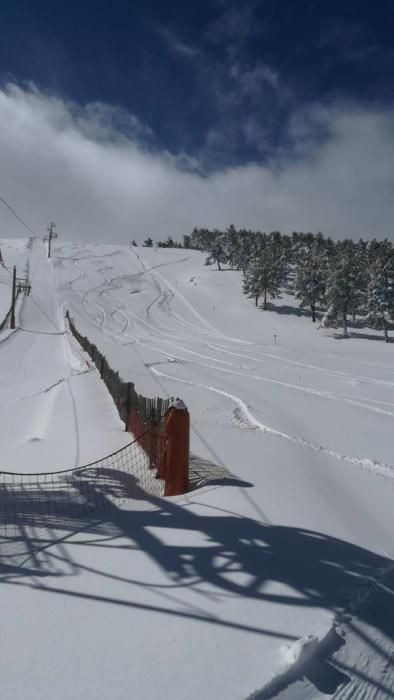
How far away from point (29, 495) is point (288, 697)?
15.6 ft

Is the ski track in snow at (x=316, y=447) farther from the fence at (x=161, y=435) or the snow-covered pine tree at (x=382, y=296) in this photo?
the snow-covered pine tree at (x=382, y=296)

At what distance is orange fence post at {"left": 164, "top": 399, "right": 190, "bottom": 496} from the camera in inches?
235

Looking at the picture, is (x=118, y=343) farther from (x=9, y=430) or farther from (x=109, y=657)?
(x=109, y=657)

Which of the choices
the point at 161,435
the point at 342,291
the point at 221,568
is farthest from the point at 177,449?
the point at 342,291

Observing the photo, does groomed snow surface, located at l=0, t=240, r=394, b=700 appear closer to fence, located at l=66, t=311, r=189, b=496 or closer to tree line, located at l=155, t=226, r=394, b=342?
fence, located at l=66, t=311, r=189, b=496

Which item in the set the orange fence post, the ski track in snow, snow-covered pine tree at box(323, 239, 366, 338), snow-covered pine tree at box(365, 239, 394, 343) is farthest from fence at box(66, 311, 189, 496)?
snow-covered pine tree at box(365, 239, 394, 343)

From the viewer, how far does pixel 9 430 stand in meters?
11.8

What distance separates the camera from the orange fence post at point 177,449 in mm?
5965

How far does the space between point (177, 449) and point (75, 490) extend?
5.84ft

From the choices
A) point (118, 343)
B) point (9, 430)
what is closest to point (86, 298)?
point (118, 343)

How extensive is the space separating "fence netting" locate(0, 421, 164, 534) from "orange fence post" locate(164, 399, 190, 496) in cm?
41

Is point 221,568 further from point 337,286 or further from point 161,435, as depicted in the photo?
point 337,286

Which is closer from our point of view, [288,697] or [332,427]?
[288,697]

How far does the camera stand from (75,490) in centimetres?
646
